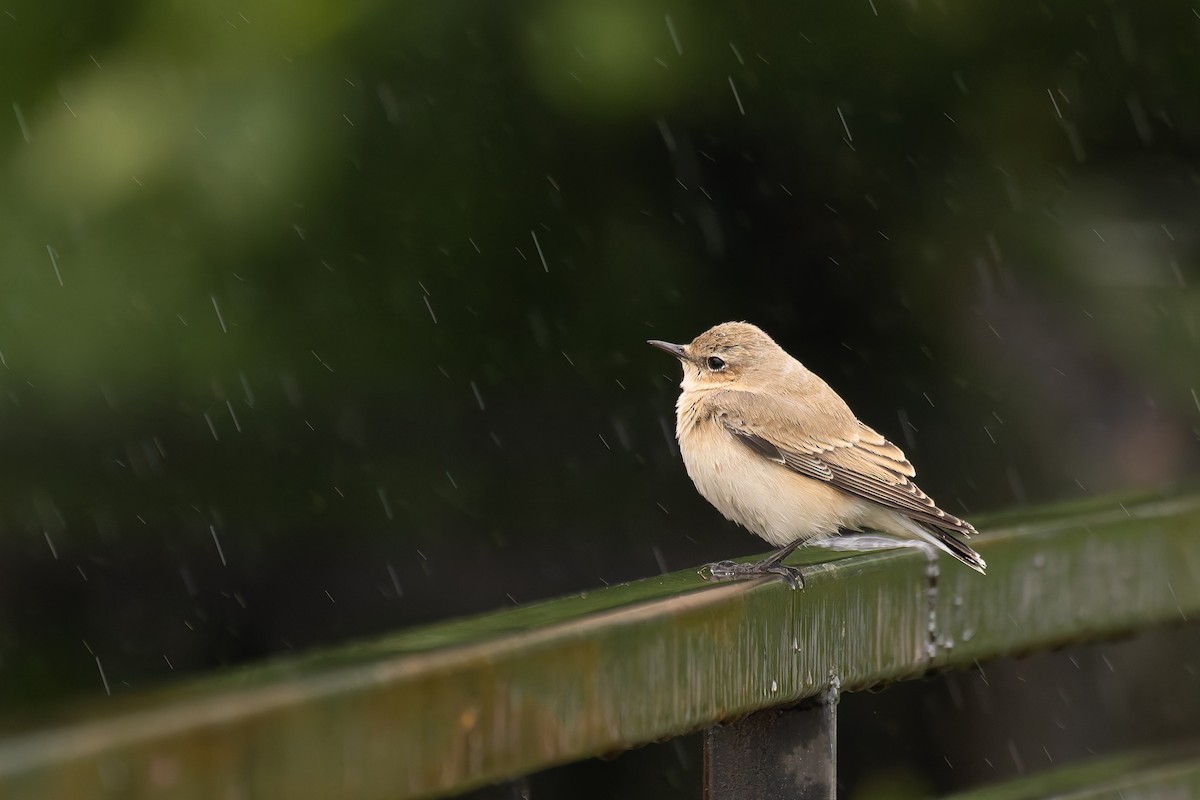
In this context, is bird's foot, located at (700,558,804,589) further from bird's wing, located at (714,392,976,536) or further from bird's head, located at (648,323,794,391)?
bird's head, located at (648,323,794,391)

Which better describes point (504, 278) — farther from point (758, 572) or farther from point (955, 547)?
point (758, 572)

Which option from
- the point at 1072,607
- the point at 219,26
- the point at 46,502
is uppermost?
the point at 219,26

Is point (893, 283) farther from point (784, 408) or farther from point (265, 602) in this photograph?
point (265, 602)

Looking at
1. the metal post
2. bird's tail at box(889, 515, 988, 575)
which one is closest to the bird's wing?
bird's tail at box(889, 515, 988, 575)

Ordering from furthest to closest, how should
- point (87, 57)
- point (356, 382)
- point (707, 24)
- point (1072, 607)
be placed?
point (356, 382) → point (707, 24) → point (87, 57) → point (1072, 607)

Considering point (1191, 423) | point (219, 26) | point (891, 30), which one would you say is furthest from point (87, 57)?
point (1191, 423)

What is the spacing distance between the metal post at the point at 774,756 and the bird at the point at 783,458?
177 centimetres

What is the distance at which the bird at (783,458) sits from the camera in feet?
15.3

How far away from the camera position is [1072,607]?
10.3ft

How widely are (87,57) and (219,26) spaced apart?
0.46 meters

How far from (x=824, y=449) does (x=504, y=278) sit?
6.69 feet

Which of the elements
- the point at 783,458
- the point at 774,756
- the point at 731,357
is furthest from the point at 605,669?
the point at 731,357

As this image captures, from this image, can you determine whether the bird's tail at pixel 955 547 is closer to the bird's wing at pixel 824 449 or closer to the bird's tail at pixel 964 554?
the bird's tail at pixel 964 554

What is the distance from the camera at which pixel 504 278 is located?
6.49 m
